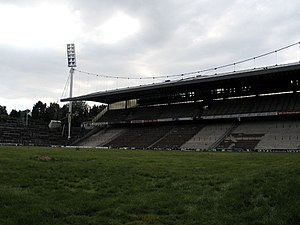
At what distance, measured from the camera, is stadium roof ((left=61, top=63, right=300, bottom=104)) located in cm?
6556

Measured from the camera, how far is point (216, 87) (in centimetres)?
7969

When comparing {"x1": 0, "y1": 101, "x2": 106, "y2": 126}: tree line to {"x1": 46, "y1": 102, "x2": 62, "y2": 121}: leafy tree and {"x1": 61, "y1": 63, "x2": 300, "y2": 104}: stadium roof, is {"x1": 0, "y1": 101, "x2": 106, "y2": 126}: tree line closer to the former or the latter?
{"x1": 46, "y1": 102, "x2": 62, "y2": 121}: leafy tree

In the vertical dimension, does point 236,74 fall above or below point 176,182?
above

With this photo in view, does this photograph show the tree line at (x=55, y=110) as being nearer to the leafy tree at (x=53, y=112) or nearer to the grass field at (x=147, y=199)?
the leafy tree at (x=53, y=112)

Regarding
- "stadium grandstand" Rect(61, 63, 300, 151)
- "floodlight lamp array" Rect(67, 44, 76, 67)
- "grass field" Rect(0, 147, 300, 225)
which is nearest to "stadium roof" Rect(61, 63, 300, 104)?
"stadium grandstand" Rect(61, 63, 300, 151)

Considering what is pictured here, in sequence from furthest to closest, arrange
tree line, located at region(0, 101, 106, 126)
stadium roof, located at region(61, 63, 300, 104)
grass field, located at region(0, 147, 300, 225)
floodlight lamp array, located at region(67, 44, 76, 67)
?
tree line, located at region(0, 101, 106, 126) → floodlight lamp array, located at region(67, 44, 76, 67) → stadium roof, located at region(61, 63, 300, 104) → grass field, located at region(0, 147, 300, 225)

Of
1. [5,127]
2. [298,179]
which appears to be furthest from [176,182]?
[5,127]

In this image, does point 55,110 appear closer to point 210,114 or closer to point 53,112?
point 53,112

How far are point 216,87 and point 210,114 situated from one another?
7016mm

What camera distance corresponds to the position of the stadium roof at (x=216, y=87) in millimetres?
65562

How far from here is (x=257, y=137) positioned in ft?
201

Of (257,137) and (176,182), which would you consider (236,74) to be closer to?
(257,137)

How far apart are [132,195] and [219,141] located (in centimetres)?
5259

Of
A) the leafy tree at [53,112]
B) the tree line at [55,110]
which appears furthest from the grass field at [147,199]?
the leafy tree at [53,112]
